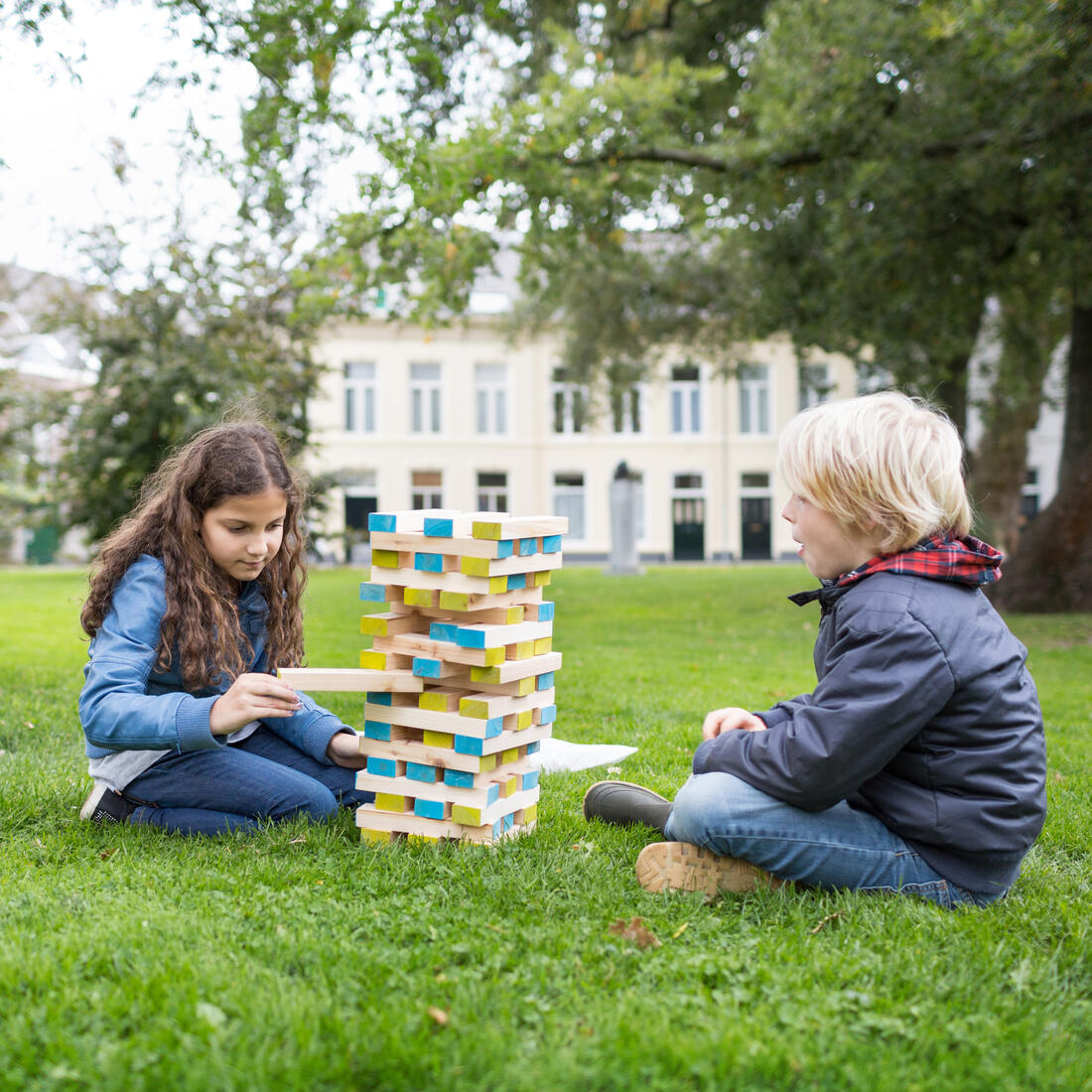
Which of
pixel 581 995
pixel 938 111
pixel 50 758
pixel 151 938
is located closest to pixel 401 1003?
pixel 581 995

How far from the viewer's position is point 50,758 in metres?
4.17

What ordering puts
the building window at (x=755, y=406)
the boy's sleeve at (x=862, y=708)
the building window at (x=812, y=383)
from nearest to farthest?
1. the boy's sleeve at (x=862, y=708)
2. the building window at (x=812, y=383)
3. the building window at (x=755, y=406)

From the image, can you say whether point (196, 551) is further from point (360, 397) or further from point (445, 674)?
point (360, 397)

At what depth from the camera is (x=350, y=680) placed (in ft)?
9.31

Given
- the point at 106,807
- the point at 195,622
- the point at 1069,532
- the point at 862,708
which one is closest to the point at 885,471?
the point at 862,708

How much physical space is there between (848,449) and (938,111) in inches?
326

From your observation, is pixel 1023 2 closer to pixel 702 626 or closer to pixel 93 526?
pixel 702 626

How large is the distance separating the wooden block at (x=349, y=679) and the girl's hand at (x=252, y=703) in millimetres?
35

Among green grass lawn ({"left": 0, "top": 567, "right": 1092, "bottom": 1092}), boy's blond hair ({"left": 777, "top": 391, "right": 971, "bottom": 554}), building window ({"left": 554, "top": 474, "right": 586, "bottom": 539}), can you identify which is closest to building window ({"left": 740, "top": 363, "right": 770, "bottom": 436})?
building window ({"left": 554, "top": 474, "right": 586, "bottom": 539})

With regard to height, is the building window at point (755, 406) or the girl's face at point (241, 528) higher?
the building window at point (755, 406)

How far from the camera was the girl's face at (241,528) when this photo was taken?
3.15m

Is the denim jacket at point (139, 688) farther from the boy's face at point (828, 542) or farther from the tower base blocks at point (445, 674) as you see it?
the boy's face at point (828, 542)

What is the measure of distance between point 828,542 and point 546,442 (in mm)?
31168

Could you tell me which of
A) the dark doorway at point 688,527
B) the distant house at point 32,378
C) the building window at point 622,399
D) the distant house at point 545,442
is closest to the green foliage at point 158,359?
the distant house at point 32,378
